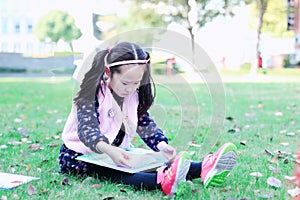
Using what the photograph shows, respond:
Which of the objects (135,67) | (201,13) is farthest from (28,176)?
(201,13)

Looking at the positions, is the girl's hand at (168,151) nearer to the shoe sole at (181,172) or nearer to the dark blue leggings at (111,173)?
the dark blue leggings at (111,173)

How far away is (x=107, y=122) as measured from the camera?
2332 mm

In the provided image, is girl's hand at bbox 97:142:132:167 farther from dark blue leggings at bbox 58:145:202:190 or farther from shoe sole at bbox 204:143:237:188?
shoe sole at bbox 204:143:237:188

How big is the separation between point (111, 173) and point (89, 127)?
0.81 feet

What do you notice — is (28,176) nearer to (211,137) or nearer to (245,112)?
(211,137)

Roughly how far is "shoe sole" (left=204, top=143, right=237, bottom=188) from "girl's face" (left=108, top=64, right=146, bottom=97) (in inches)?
19.6

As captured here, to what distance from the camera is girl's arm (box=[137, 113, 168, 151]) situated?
2.45m

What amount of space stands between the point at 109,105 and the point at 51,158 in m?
0.68

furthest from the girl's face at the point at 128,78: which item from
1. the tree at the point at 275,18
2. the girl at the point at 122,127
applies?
the tree at the point at 275,18

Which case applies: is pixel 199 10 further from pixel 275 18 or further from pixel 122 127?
pixel 122 127

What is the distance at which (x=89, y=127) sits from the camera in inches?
86.2

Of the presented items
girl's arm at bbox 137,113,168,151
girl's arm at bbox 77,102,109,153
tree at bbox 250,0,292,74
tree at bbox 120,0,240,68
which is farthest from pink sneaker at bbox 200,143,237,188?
tree at bbox 250,0,292,74

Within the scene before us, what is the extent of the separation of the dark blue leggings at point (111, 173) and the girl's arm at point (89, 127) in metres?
0.17

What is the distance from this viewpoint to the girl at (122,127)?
6.94 ft
